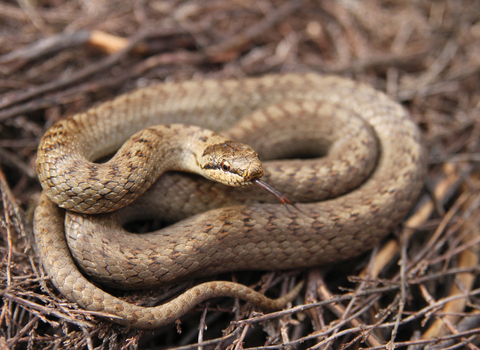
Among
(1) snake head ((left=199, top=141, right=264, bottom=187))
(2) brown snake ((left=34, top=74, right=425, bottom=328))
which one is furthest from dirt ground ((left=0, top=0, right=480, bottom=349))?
(1) snake head ((left=199, top=141, right=264, bottom=187))

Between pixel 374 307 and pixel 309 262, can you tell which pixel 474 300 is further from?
pixel 309 262

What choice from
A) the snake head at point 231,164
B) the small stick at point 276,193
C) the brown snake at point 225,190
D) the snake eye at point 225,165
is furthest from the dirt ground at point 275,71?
the snake eye at point 225,165

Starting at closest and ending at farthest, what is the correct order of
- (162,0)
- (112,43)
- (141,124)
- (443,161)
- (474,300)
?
(474,300), (141,124), (443,161), (112,43), (162,0)

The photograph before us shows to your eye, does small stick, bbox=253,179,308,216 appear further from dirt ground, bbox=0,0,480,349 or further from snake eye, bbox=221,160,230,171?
dirt ground, bbox=0,0,480,349

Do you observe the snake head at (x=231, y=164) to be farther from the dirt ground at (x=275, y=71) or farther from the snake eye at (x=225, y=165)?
the dirt ground at (x=275, y=71)

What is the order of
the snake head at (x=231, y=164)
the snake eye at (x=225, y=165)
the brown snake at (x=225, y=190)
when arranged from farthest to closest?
the snake eye at (x=225, y=165) → the snake head at (x=231, y=164) → the brown snake at (x=225, y=190)

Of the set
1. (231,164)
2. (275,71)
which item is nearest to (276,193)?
(231,164)

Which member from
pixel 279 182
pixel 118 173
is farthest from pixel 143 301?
pixel 279 182
